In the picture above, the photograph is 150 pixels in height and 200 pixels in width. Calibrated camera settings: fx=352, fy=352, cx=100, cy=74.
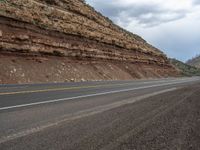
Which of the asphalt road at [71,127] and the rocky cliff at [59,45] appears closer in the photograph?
the asphalt road at [71,127]

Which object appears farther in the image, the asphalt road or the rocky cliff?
the rocky cliff

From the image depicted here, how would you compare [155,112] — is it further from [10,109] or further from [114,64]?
[114,64]

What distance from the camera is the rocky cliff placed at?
3122 centimetres

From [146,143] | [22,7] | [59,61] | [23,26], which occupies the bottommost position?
[146,143]

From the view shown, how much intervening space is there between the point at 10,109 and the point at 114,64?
136 ft

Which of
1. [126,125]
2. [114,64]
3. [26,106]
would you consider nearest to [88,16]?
[114,64]

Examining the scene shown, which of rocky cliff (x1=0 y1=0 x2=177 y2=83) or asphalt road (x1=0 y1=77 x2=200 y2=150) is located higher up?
rocky cliff (x1=0 y1=0 x2=177 y2=83)

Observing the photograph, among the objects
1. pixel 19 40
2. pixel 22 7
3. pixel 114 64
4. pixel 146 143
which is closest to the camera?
pixel 146 143

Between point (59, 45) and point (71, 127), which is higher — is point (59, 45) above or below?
above

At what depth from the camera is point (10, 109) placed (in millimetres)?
10297

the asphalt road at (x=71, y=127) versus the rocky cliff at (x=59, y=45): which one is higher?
the rocky cliff at (x=59, y=45)

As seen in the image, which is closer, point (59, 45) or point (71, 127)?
point (71, 127)

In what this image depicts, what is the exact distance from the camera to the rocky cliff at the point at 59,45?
1229 inches

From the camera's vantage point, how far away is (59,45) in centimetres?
3828
